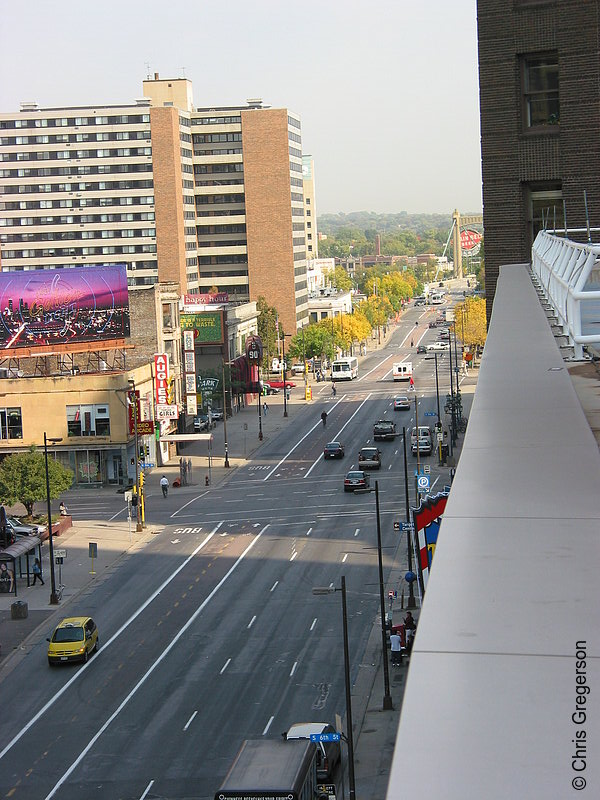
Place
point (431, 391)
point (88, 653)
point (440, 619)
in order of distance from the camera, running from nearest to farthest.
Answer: point (440, 619) < point (88, 653) < point (431, 391)

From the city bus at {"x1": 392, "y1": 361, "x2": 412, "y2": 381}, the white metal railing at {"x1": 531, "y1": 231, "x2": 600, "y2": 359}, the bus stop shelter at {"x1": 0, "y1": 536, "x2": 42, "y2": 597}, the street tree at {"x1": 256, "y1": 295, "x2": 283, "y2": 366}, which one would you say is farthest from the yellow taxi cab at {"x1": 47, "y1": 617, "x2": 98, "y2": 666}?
the street tree at {"x1": 256, "y1": 295, "x2": 283, "y2": 366}

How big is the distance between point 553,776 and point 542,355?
1030cm

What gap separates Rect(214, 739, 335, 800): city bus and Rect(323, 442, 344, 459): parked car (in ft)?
185

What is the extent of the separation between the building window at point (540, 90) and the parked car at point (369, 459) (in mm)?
42790

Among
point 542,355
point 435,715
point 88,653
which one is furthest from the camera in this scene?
point 88,653

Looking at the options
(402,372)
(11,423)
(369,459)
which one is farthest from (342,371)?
(11,423)

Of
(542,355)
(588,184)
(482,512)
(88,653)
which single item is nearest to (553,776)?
(482,512)

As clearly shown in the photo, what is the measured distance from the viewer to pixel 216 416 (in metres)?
108

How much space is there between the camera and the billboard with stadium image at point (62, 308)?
277 ft

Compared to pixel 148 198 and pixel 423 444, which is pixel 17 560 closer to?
pixel 423 444

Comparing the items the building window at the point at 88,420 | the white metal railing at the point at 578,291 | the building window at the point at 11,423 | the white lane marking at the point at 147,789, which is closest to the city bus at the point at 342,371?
the building window at the point at 88,420

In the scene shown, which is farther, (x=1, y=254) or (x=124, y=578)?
(x=1, y=254)

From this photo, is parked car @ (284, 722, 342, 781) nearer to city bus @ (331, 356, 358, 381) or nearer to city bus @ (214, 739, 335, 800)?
city bus @ (214, 739, 335, 800)

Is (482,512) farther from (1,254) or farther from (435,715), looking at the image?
(1,254)
